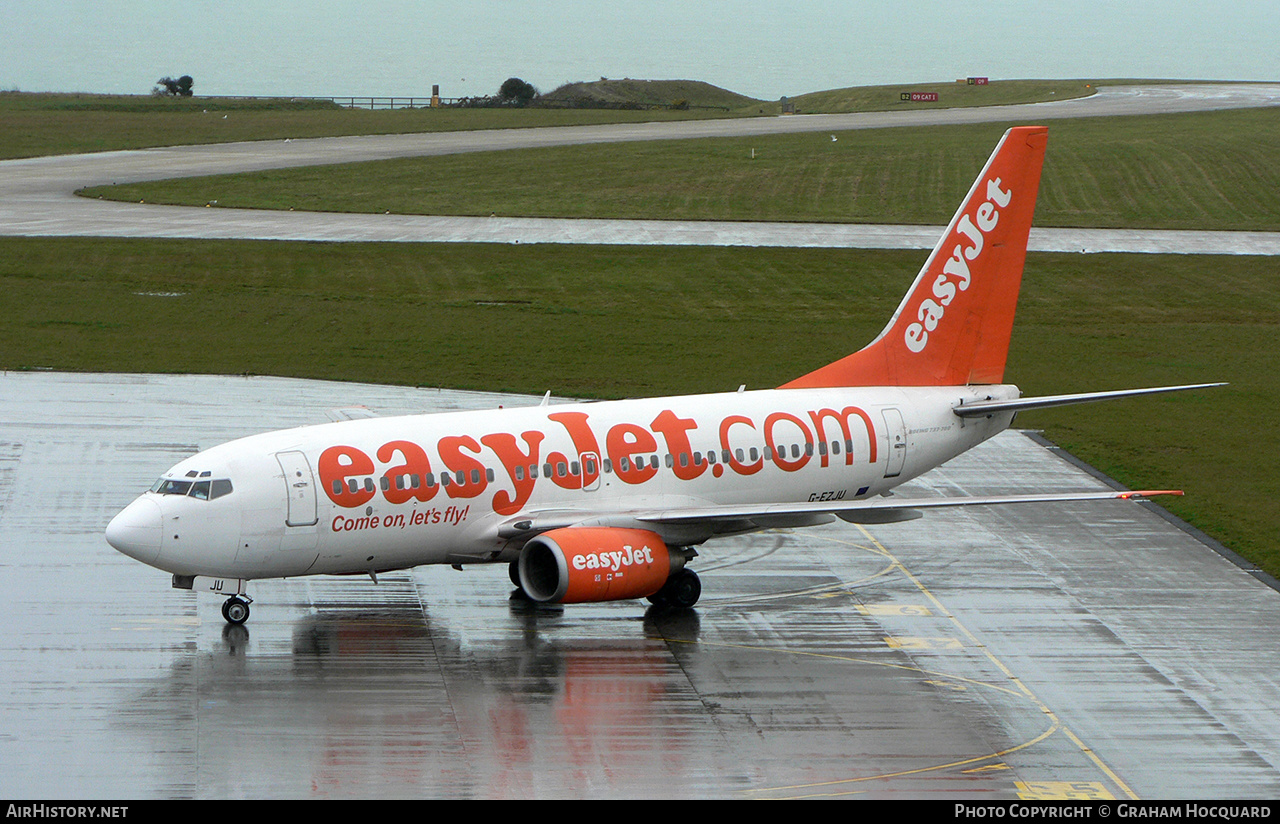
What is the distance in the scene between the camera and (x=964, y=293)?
36.6 meters

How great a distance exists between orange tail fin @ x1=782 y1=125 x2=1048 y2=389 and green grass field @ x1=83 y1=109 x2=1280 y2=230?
57.4 m

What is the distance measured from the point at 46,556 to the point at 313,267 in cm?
4187

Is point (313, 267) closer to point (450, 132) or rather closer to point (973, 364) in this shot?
point (973, 364)

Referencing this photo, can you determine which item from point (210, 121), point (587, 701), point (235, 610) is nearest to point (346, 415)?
point (235, 610)

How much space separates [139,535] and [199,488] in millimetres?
1359

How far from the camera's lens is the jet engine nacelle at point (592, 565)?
28.8 meters

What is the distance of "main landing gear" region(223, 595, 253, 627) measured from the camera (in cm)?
2955

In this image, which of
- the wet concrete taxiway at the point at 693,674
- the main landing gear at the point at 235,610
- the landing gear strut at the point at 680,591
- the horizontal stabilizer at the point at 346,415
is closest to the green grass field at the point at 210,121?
the horizontal stabilizer at the point at 346,415

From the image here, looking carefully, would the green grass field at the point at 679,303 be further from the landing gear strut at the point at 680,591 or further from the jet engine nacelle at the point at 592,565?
the jet engine nacelle at the point at 592,565

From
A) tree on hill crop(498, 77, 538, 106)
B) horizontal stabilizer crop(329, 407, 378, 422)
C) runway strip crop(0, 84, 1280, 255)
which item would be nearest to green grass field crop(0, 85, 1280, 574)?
runway strip crop(0, 84, 1280, 255)

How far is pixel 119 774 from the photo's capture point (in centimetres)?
2245

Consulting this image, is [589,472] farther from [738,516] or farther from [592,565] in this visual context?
[738,516]

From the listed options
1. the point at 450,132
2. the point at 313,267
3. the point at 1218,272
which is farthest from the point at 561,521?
the point at 450,132

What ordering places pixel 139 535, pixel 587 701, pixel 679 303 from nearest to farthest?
pixel 587 701, pixel 139 535, pixel 679 303
